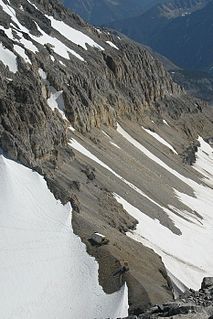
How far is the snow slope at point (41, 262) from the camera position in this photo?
4891 centimetres

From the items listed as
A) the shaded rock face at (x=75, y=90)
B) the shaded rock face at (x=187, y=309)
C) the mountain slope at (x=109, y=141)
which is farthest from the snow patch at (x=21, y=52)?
the shaded rock face at (x=187, y=309)

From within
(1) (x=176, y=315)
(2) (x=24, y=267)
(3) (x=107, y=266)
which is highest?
(1) (x=176, y=315)

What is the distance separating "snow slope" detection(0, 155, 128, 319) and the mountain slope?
0.98 meters

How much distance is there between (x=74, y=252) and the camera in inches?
2196

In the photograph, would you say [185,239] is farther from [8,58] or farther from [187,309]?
[187,309]

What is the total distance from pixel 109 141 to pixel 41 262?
48.2 meters

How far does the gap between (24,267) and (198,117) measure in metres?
113

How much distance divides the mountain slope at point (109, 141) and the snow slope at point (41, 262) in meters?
0.98

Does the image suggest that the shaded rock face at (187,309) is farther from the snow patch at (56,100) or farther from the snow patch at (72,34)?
the snow patch at (72,34)

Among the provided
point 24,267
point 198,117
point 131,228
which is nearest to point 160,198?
point 131,228

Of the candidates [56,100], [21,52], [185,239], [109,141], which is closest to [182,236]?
[185,239]

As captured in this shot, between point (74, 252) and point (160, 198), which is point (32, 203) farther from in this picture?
point (160, 198)

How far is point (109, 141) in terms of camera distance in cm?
10025

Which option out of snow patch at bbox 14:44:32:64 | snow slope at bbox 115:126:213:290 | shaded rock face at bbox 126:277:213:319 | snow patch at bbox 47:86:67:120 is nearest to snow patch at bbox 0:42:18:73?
snow patch at bbox 14:44:32:64
